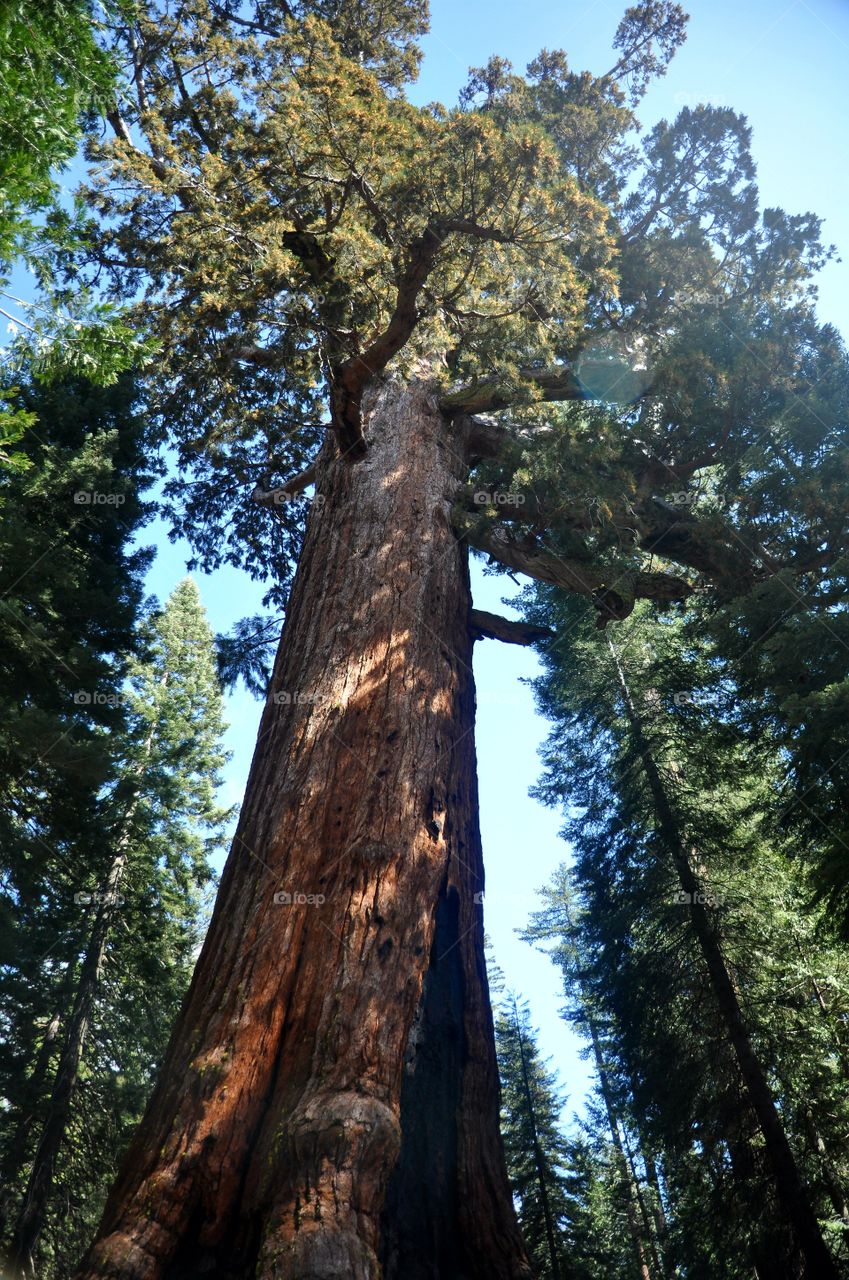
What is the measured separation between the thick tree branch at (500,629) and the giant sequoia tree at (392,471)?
0.04 metres

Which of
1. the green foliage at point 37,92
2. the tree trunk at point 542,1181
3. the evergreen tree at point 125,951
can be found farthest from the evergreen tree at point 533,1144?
the green foliage at point 37,92

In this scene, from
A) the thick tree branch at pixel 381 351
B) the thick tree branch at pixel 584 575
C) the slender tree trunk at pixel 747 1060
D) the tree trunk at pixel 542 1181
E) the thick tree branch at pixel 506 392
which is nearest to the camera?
the thick tree branch at pixel 381 351

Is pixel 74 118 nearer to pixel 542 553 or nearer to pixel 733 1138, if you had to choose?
pixel 542 553

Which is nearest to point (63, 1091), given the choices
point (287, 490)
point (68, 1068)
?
point (68, 1068)

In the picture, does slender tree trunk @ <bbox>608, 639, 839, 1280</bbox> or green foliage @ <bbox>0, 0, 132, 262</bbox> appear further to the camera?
slender tree trunk @ <bbox>608, 639, 839, 1280</bbox>

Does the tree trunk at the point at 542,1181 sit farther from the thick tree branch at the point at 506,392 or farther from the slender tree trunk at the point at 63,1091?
the thick tree branch at the point at 506,392

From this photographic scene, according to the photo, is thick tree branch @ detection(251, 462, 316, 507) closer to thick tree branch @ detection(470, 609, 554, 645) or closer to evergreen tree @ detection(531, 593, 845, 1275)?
thick tree branch @ detection(470, 609, 554, 645)

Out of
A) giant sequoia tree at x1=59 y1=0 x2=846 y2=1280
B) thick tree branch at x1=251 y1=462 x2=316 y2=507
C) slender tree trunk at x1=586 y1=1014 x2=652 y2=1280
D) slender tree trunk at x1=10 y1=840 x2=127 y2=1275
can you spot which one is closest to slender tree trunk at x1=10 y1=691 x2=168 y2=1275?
slender tree trunk at x1=10 y1=840 x2=127 y2=1275

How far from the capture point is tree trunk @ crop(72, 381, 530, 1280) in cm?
316

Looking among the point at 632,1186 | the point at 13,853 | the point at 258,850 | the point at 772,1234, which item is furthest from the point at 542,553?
the point at 632,1186

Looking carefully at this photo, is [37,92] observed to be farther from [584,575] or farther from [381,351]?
[584,575]

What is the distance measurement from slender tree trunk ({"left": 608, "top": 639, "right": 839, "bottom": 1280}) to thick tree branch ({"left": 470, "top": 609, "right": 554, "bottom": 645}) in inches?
227

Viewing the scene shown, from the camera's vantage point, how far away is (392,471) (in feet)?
23.1

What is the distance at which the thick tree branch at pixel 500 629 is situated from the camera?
677 cm
